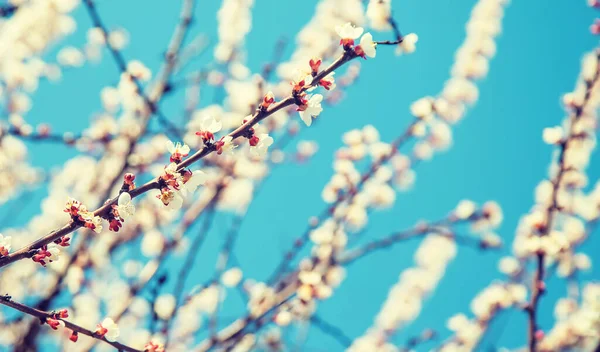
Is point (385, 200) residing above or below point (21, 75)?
below

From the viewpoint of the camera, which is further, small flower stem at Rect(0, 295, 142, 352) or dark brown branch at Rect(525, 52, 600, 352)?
dark brown branch at Rect(525, 52, 600, 352)

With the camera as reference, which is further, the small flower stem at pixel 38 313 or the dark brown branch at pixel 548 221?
the dark brown branch at pixel 548 221

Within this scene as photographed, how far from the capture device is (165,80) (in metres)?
3.87

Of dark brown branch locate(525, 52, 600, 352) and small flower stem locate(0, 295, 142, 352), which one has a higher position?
dark brown branch locate(525, 52, 600, 352)

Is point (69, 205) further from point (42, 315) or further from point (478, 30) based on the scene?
point (478, 30)

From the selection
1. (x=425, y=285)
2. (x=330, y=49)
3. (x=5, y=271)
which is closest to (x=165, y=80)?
(x=330, y=49)

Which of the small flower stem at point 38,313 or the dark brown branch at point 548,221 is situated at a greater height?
the dark brown branch at point 548,221

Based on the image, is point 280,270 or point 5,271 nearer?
point 280,270

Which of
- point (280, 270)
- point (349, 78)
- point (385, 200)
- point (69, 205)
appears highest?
point (349, 78)

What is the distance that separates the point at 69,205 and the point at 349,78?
4361mm

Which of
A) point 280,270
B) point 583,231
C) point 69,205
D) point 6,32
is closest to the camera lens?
point 69,205

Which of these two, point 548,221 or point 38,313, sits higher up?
point 548,221

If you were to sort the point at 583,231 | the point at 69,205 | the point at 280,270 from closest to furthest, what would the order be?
the point at 69,205
the point at 280,270
the point at 583,231

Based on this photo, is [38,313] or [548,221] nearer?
[38,313]
